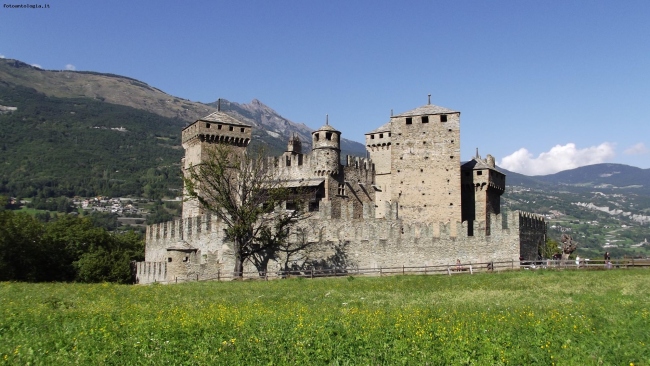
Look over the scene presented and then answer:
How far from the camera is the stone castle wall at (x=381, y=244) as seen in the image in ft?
119

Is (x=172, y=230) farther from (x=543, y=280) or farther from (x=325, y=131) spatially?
(x=543, y=280)

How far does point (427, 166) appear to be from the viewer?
146ft

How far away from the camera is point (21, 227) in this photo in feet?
155

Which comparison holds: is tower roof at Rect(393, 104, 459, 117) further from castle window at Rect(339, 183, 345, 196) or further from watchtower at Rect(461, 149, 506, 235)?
castle window at Rect(339, 183, 345, 196)

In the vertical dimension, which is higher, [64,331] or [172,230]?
[172,230]

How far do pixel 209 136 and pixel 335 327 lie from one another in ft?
128

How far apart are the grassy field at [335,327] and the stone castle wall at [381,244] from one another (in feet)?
40.9

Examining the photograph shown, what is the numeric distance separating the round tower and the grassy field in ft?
80.7

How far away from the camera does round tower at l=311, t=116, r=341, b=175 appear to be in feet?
157

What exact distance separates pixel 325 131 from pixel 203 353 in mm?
36896

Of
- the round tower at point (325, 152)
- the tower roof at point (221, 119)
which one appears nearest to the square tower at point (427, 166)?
the round tower at point (325, 152)

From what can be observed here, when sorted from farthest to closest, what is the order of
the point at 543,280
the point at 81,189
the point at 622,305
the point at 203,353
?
the point at 81,189 → the point at 543,280 → the point at 622,305 → the point at 203,353

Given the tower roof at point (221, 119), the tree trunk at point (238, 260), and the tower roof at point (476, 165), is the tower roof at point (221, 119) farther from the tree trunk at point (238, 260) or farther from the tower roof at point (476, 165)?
the tower roof at point (476, 165)

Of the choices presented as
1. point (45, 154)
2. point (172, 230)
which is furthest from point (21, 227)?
point (45, 154)
